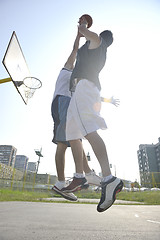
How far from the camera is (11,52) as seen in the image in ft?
17.0

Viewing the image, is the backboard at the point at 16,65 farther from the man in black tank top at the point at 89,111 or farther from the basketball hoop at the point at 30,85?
the man in black tank top at the point at 89,111

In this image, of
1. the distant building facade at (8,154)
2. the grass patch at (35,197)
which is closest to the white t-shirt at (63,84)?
the grass patch at (35,197)

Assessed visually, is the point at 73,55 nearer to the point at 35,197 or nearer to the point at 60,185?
the point at 60,185

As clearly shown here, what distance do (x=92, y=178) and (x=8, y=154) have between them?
12379cm

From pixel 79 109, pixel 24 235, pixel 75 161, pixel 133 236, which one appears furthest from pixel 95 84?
pixel 133 236

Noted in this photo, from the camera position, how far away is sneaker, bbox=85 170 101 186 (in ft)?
5.51

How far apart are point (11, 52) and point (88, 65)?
4.45m

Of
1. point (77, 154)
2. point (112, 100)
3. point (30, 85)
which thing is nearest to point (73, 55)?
point (112, 100)

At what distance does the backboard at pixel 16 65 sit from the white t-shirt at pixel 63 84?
11.5 feet

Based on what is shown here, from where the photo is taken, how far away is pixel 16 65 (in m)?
5.53

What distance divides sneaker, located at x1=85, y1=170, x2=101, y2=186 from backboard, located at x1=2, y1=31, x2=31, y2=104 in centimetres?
431

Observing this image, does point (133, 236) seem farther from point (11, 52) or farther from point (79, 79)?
point (11, 52)

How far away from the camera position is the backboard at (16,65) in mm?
5012

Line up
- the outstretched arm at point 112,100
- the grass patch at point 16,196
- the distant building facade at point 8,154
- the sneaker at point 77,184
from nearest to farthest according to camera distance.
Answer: the sneaker at point 77,184
the outstretched arm at point 112,100
the grass patch at point 16,196
the distant building facade at point 8,154
